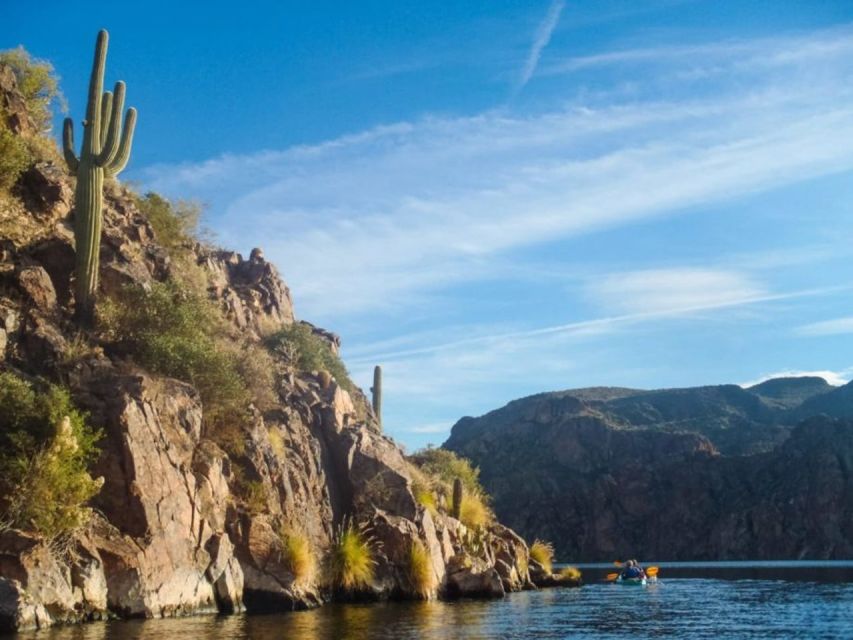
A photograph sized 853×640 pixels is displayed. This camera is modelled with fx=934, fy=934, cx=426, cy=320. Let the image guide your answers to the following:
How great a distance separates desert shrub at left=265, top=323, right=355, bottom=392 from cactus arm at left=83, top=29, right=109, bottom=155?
2202cm

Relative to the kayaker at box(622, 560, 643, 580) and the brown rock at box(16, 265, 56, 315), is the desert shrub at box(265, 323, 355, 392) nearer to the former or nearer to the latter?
the brown rock at box(16, 265, 56, 315)

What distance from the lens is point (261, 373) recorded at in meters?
46.3

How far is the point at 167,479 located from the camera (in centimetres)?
3538

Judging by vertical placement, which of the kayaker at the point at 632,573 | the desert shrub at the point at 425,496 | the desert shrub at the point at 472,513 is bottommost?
the kayaker at the point at 632,573

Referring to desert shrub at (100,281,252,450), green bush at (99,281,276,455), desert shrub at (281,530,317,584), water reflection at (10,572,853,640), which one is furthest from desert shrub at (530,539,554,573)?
desert shrub at (100,281,252,450)

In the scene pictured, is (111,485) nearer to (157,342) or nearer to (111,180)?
(157,342)

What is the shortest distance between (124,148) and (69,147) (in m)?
2.39

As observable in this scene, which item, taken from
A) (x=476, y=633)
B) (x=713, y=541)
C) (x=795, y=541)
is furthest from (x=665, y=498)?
(x=476, y=633)

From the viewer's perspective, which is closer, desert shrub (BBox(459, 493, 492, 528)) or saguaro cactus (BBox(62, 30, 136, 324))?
saguaro cactus (BBox(62, 30, 136, 324))

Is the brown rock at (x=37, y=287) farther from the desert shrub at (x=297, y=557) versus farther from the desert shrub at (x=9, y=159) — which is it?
the desert shrub at (x=297, y=557)

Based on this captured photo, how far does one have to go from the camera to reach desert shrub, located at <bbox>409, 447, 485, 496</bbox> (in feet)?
232

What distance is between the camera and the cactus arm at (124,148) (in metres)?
42.3

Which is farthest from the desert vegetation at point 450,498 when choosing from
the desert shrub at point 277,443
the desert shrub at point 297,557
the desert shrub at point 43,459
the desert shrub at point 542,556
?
the desert shrub at point 43,459

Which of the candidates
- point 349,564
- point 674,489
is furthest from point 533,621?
point 674,489
